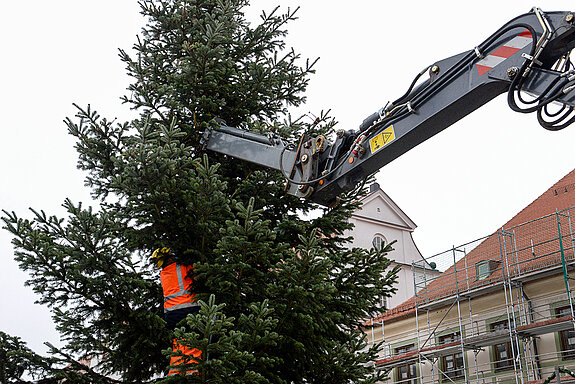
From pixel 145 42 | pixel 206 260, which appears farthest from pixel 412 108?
pixel 145 42

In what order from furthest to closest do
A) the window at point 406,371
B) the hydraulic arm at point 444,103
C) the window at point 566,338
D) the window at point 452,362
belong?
the window at point 406,371, the window at point 452,362, the window at point 566,338, the hydraulic arm at point 444,103

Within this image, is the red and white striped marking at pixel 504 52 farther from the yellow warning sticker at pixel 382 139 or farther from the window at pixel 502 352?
the window at pixel 502 352

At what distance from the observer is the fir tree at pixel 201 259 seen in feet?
21.2

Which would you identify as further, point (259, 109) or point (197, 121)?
point (259, 109)

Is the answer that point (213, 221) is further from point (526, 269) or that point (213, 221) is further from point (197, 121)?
point (526, 269)

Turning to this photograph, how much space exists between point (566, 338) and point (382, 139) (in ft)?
39.3

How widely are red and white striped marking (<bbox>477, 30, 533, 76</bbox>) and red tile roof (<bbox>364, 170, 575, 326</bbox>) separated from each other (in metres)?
11.4

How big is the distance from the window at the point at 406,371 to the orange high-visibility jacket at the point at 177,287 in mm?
13813

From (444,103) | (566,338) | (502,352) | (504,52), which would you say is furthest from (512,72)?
(502,352)

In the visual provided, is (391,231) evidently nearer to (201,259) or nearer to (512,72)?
(201,259)

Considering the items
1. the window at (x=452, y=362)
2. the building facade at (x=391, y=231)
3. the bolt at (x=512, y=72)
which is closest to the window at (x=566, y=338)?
the window at (x=452, y=362)

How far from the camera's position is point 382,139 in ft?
Result: 21.3

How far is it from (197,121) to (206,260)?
241 cm

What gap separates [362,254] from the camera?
7926 mm
